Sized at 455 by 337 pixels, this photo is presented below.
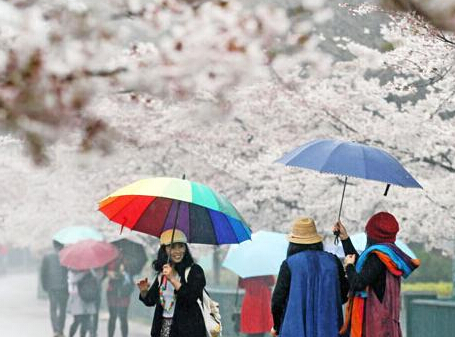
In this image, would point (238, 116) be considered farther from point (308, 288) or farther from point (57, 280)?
point (308, 288)

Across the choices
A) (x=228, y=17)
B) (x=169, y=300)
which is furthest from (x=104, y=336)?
(x=169, y=300)

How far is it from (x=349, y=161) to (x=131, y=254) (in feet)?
26.4

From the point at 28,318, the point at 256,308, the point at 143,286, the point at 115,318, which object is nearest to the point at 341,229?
the point at 143,286

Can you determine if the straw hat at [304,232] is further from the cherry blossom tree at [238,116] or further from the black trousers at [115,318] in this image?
the black trousers at [115,318]

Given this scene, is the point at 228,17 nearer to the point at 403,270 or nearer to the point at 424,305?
the point at 424,305

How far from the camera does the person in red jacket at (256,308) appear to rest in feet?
41.4

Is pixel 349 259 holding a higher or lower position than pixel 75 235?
lower

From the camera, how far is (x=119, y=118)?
2247cm

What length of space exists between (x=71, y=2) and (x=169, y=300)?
12.8 m

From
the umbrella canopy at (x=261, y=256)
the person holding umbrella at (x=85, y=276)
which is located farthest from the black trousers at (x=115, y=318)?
the umbrella canopy at (x=261, y=256)

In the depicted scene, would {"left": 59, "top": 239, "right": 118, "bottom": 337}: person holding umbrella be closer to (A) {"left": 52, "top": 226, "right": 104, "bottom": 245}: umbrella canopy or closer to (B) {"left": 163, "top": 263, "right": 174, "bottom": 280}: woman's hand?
(A) {"left": 52, "top": 226, "right": 104, "bottom": 245}: umbrella canopy

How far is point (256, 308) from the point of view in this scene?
1266 centimetres

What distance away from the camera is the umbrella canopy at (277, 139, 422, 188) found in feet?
25.2

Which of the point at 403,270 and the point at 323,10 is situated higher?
the point at 323,10
